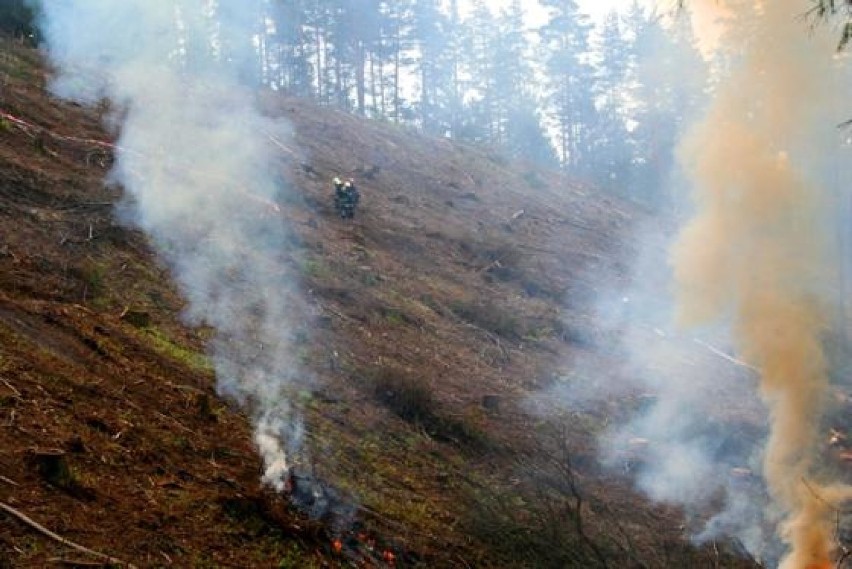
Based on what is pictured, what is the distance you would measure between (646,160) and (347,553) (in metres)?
43.9

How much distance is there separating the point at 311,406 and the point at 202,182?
27.6ft

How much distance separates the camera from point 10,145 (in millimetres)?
13703

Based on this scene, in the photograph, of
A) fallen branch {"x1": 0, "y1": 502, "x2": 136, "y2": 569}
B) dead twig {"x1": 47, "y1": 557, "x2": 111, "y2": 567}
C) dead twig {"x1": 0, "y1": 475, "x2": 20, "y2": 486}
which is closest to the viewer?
dead twig {"x1": 47, "y1": 557, "x2": 111, "y2": 567}

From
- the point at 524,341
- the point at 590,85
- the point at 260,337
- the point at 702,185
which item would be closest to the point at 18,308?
the point at 260,337

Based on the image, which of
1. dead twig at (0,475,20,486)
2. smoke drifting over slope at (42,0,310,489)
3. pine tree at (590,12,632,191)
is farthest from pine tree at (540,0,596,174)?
dead twig at (0,475,20,486)

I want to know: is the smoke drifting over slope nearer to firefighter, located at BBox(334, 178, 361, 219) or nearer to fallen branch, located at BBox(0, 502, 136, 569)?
firefighter, located at BBox(334, 178, 361, 219)

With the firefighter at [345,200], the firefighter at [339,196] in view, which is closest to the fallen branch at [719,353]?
the firefighter at [345,200]

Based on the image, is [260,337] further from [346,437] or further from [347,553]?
[347,553]

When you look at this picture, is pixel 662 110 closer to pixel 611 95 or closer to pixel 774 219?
pixel 611 95

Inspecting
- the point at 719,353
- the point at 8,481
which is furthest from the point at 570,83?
the point at 8,481

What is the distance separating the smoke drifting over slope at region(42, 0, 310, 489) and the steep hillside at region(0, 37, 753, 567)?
1.56ft

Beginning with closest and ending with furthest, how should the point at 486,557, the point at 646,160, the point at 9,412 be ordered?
the point at 9,412
the point at 486,557
the point at 646,160

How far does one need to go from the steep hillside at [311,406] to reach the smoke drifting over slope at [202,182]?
476mm

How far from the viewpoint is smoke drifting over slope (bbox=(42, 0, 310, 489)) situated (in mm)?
10969
